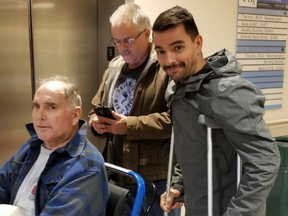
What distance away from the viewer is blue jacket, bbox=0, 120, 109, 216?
1443 mm

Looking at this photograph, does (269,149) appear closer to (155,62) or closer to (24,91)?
(155,62)

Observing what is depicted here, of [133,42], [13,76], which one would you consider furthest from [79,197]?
[13,76]

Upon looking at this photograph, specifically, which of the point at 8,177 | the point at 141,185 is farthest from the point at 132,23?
the point at 8,177

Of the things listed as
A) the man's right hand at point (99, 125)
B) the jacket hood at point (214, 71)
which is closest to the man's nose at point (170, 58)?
the jacket hood at point (214, 71)

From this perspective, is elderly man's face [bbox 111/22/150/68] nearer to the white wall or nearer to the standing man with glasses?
the standing man with glasses

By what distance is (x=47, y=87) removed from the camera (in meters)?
1.62

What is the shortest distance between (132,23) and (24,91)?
1.31 meters

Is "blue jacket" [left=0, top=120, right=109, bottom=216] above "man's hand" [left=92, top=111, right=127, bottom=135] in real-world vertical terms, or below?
below

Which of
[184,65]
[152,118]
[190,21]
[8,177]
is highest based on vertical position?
[190,21]

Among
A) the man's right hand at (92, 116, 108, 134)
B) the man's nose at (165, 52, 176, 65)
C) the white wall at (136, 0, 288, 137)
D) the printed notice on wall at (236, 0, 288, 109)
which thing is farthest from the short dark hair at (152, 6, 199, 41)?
the printed notice on wall at (236, 0, 288, 109)

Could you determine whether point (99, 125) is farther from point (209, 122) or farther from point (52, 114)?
point (209, 122)

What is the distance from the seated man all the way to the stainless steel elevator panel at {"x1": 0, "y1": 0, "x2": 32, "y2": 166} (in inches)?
43.7

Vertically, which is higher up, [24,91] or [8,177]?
[24,91]

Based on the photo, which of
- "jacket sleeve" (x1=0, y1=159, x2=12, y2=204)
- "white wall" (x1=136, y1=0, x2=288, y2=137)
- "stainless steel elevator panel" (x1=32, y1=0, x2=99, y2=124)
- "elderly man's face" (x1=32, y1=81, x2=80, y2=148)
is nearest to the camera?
"elderly man's face" (x1=32, y1=81, x2=80, y2=148)
